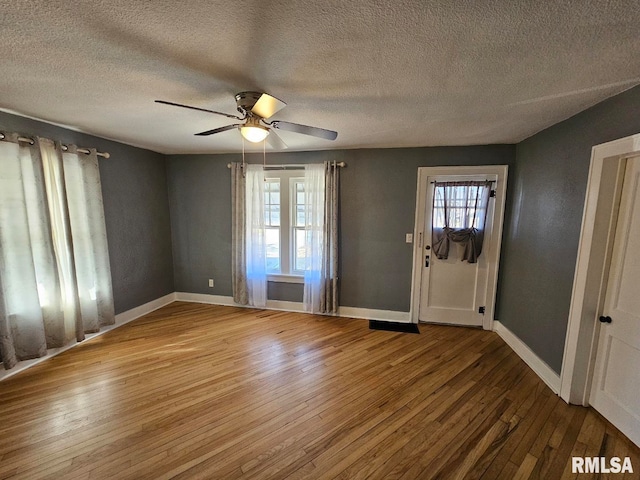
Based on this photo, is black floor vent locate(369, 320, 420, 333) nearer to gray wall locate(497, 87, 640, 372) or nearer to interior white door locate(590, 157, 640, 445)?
gray wall locate(497, 87, 640, 372)

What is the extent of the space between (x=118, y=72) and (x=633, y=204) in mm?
3401

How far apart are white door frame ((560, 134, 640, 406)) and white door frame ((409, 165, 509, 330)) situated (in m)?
1.19

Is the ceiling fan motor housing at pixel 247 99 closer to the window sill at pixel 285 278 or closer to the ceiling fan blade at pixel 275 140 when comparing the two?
the ceiling fan blade at pixel 275 140

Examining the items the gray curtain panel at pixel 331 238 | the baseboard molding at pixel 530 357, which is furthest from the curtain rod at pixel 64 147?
the baseboard molding at pixel 530 357

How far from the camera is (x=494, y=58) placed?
1334 mm

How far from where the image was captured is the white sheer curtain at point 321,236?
348 centimetres

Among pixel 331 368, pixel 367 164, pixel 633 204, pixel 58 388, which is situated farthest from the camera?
pixel 367 164

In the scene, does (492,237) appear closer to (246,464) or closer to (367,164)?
(367,164)

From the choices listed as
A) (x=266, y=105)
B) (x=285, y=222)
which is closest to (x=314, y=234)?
(x=285, y=222)

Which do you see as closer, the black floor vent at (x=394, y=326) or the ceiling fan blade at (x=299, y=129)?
the ceiling fan blade at (x=299, y=129)

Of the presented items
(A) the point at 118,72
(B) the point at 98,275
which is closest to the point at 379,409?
(A) the point at 118,72

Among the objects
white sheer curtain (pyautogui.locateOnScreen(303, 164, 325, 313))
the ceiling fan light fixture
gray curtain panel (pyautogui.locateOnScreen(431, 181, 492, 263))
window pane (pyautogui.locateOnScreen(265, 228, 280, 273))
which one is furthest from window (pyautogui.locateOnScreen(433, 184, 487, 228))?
the ceiling fan light fixture

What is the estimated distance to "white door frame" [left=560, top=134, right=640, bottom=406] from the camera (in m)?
1.80

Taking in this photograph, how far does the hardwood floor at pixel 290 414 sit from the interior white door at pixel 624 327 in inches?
5.8
